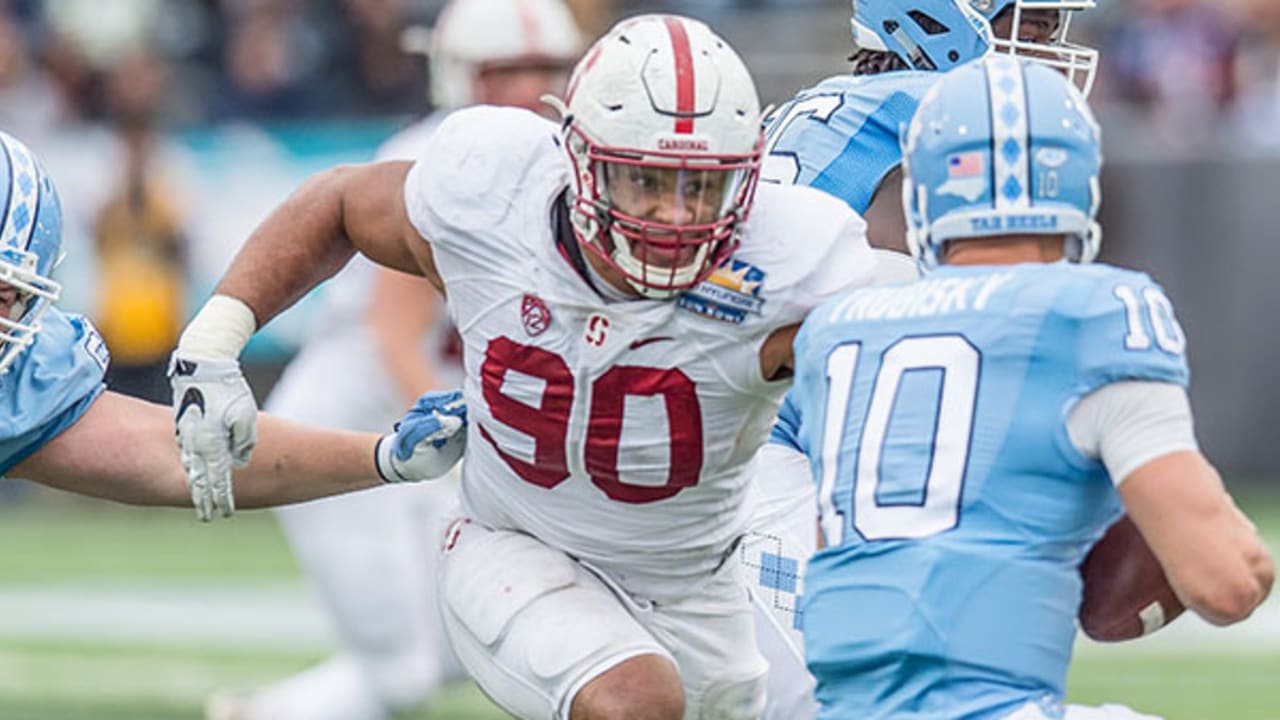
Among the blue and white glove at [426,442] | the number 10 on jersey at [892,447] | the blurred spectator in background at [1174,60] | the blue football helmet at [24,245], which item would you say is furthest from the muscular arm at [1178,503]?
the blurred spectator in background at [1174,60]

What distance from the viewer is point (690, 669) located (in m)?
4.78

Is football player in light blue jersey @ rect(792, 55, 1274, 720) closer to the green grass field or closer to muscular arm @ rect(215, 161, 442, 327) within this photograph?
muscular arm @ rect(215, 161, 442, 327)

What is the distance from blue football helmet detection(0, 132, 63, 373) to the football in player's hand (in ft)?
6.71

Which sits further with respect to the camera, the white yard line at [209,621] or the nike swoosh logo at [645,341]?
the white yard line at [209,621]

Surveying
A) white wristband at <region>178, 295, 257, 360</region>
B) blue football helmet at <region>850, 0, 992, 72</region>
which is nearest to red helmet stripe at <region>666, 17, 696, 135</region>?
blue football helmet at <region>850, 0, 992, 72</region>

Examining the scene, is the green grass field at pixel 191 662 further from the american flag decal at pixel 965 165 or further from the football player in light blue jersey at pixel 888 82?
the american flag decal at pixel 965 165

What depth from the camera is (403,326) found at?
6.94 meters

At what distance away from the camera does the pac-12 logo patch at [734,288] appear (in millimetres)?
4270

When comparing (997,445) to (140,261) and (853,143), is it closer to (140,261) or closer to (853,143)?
(853,143)

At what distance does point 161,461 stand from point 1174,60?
29.7 ft

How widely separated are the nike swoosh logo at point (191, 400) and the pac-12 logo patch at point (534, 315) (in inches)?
24.5

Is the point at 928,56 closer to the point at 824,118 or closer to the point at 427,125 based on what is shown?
the point at 824,118

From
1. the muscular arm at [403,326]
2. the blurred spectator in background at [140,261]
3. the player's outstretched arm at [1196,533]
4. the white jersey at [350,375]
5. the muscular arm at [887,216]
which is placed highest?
the player's outstretched arm at [1196,533]

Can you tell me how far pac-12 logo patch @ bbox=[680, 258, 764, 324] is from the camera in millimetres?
4270
